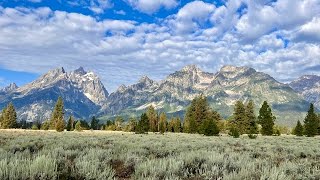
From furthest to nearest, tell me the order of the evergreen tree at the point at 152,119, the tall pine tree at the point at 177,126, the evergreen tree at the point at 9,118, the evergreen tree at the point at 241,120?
the evergreen tree at the point at 152,119
the tall pine tree at the point at 177,126
the evergreen tree at the point at 9,118
the evergreen tree at the point at 241,120

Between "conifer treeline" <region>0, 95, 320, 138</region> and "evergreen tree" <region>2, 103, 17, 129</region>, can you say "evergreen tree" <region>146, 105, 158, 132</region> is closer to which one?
"conifer treeline" <region>0, 95, 320, 138</region>

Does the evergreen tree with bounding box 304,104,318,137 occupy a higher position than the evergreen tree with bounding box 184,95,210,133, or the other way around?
the evergreen tree with bounding box 184,95,210,133

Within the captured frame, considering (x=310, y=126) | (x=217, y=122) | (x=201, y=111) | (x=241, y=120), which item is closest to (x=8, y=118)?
(x=201, y=111)

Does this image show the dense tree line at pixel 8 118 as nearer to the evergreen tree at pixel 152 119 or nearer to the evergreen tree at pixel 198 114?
the evergreen tree at pixel 152 119

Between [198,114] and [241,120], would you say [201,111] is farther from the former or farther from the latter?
[241,120]

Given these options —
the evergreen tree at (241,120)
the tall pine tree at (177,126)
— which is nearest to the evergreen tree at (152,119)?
the tall pine tree at (177,126)

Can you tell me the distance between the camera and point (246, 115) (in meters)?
→ 84.4

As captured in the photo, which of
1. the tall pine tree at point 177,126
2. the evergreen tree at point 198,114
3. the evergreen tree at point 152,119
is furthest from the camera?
the evergreen tree at point 152,119

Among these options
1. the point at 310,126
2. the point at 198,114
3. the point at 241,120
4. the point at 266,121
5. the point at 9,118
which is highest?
the point at 9,118

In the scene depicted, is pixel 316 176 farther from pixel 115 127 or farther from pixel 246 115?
pixel 115 127

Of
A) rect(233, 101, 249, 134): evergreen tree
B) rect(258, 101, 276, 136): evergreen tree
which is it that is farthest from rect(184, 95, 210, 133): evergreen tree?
rect(258, 101, 276, 136): evergreen tree

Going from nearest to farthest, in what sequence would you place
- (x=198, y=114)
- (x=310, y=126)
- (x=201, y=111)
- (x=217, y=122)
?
(x=310, y=126) < (x=198, y=114) < (x=201, y=111) < (x=217, y=122)

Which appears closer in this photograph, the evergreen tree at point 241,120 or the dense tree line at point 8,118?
the evergreen tree at point 241,120

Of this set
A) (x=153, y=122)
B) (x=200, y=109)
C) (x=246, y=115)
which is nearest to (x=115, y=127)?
(x=153, y=122)
